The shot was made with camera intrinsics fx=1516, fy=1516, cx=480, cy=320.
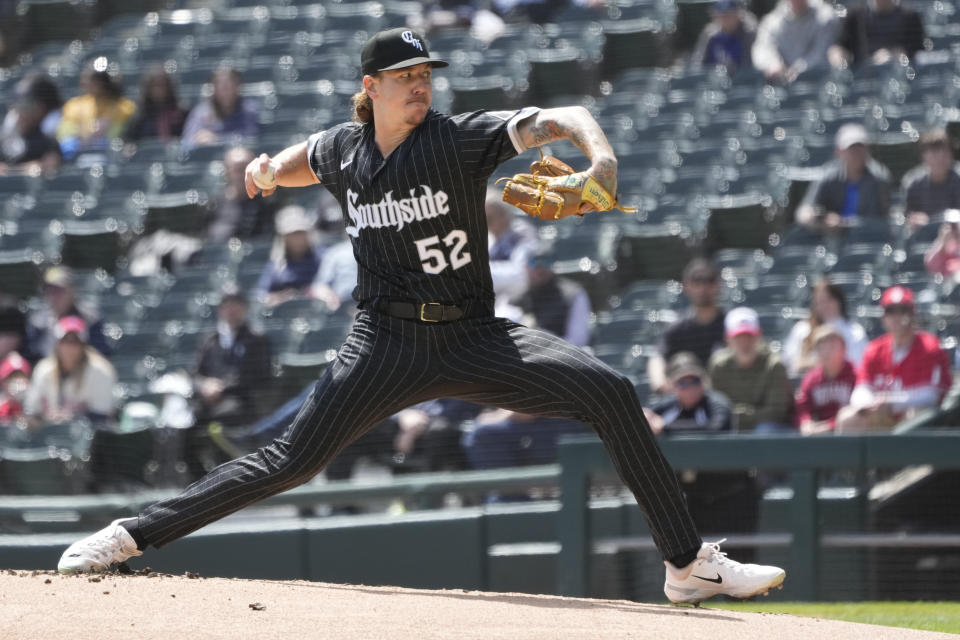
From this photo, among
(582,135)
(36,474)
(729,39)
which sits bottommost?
(36,474)

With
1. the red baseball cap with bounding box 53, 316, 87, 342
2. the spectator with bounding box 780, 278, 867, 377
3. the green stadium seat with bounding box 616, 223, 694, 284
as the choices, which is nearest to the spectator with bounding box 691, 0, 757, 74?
the green stadium seat with bounding box 616, 223, 694, 284

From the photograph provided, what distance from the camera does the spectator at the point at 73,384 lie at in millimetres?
8695

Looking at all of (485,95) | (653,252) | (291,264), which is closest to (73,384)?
(291,264)

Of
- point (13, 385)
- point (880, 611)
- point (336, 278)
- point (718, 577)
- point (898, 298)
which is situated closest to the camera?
point (718, 577)

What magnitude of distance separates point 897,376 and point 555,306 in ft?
6.60

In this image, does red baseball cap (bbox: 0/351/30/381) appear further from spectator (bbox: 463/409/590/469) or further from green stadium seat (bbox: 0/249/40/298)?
spectator (bbox: 463/409/590/469)

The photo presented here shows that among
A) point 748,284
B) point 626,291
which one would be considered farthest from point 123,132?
point 748,284

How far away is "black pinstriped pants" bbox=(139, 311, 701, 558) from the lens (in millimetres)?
4113

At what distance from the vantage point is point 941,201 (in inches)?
342

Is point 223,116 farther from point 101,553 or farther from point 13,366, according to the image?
point 101,553

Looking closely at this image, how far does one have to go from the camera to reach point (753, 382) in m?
7.44

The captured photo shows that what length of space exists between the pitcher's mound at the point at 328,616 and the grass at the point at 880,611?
1053 millimetres

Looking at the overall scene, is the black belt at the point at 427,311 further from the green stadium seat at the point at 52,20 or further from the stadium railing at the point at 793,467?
the green stadium seat at the point at 52,20

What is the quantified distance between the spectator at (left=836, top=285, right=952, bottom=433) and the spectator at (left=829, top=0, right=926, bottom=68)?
357 centimetres
